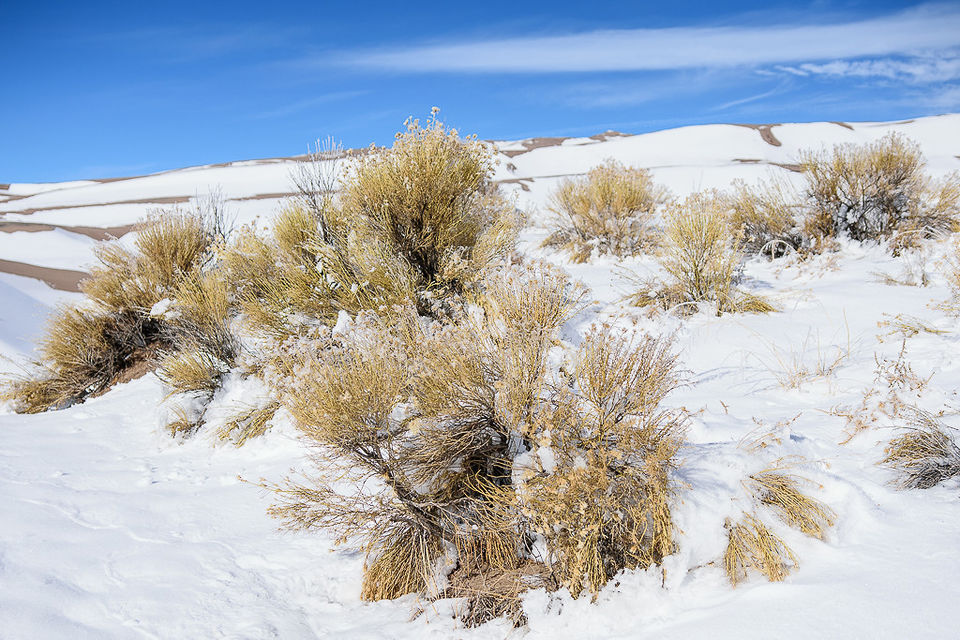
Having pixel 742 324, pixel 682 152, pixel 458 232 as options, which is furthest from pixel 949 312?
pixel 682 152

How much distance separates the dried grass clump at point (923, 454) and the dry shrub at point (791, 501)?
1.29 ft

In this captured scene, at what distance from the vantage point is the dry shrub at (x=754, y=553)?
197 cm

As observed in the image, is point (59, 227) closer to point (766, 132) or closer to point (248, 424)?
point (248, 424)

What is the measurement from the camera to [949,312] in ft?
13.6

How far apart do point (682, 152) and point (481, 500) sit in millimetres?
24265

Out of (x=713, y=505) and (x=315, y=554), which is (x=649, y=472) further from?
(x=315, y=554)

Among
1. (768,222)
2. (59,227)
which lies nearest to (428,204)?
(768,222)

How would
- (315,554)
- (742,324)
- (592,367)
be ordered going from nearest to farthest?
(592,367) → (315,554) → (742,324)

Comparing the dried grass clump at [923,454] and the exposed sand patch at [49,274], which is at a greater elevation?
the exposed sand patch at [49,274]

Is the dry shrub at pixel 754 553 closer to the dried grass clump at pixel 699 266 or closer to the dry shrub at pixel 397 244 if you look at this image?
the dry shrub at pixel 397 244

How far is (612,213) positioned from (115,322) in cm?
644

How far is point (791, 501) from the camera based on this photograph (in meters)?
2.17

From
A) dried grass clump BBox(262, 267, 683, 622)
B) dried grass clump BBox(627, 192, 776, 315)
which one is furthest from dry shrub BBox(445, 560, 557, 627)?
dried grass clump BBox(627, 192, 776, 315)

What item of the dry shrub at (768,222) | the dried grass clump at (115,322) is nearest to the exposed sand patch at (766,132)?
the dry shrub at (768,222)
